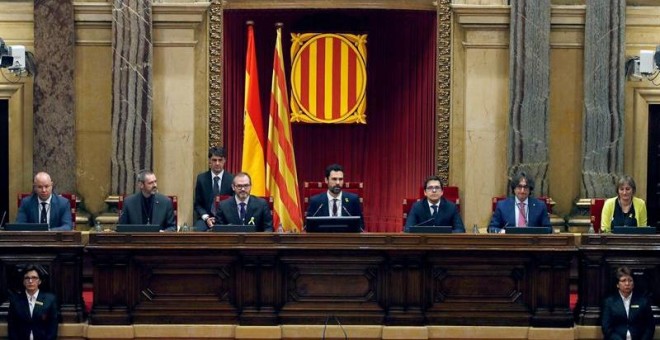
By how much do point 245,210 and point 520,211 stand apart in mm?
2190

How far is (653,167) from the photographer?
50.5ft

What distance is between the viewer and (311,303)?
12.5 metres

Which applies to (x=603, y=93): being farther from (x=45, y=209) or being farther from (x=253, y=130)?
(x=45, y=209)

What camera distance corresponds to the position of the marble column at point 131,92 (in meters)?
15.1

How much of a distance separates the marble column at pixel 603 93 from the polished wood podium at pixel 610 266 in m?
2.61

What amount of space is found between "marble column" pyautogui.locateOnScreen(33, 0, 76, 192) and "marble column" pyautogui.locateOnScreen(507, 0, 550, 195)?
13.0 ft

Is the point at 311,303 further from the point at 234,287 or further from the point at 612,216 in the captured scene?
the point at 612,216

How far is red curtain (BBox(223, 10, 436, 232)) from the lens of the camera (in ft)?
51.8

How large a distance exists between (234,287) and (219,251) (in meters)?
0.29

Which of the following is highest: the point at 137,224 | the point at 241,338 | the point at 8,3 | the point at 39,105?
the point at 8,3

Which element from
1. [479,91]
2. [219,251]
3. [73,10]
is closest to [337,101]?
[479,91]

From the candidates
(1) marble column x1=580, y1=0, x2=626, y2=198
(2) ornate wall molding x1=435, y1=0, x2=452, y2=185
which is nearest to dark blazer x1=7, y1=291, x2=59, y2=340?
(2) ornate wall molding x1=435, y1=0, x2=452, y2=185

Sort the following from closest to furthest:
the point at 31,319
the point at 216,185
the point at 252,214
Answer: the point at 31,319 → the point at 252,214 → the point at 216,185

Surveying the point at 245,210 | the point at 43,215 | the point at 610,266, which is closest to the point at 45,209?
the point at 43,215
